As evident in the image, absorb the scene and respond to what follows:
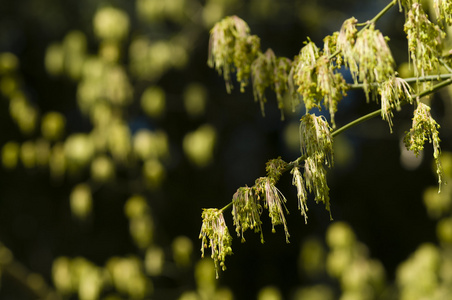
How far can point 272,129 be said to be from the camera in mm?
4988

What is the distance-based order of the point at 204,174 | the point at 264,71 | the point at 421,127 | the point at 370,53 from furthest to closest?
the point at 204,174
the point at 264,71
the point at 421,127
the point at 370,53

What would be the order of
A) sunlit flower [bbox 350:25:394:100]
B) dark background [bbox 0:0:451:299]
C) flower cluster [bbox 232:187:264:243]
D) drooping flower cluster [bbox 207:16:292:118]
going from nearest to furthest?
sunlit flower [bbox 350:25:394:100]
flower cluster [bbox 232:187:264:243]
drooping flower cluster [bbox 207:16:292:118]
dark background [bbox 0:0:451:299]

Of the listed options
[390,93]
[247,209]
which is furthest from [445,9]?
[247,209]

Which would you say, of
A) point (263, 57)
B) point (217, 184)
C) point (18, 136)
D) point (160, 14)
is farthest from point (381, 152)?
point (263, 57)

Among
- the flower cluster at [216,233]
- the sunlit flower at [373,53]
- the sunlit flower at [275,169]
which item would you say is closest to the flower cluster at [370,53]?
the sunlit flower at [373,53]

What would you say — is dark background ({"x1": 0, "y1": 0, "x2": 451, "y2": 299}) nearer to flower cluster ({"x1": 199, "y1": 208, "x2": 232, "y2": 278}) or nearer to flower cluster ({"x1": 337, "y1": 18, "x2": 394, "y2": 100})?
flower cluster ({"x1": 199, "y1": 208, "x2": 232, "y2": 278})

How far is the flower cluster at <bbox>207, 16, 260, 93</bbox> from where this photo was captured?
1696 mm

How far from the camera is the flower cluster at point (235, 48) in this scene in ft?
5.57

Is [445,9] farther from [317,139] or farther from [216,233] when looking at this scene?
[216,233]

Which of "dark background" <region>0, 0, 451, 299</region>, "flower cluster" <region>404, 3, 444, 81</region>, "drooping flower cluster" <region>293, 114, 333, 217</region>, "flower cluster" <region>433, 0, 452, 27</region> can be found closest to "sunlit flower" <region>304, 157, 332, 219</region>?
"drooping flower cluster" <region>293, 114, 333, 217</region>

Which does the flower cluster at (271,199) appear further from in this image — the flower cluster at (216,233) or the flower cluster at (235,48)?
the flower cluster at (235,48)

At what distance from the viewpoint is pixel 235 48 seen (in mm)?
1700

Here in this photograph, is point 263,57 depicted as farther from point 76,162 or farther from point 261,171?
point 261,171

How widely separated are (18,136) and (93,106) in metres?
1.45
